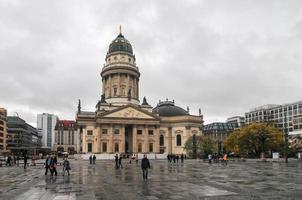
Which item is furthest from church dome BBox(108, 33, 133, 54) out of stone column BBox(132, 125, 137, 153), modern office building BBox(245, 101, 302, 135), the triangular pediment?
modern office building BBox(245, 101, 302, 135)

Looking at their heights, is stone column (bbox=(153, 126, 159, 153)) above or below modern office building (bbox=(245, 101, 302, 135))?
below

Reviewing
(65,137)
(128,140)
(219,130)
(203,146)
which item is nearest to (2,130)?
(128,140)

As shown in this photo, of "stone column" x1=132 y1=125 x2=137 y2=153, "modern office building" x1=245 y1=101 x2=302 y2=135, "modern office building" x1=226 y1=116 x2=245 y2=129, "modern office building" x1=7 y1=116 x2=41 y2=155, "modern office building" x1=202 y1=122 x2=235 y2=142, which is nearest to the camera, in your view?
"stone column" x1=132 y1=125 x2=137 y2=153

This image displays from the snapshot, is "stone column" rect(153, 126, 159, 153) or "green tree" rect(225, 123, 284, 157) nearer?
"green tree" rect(225, 123, 284, 157)

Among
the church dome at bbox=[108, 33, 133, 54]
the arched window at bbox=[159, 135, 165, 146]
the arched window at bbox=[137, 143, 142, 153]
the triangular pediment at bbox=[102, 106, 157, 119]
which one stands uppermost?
the church dome at bbox=[108, 33, 133, 54]

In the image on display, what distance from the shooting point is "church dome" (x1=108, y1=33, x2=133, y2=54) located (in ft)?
362

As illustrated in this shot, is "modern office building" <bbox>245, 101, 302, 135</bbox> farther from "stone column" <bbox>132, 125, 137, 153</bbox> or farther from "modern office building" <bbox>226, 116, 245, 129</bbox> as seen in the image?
"stone column" <bbox>132, 125, 137, 153</bbox>

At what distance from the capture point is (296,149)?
84.6 metres

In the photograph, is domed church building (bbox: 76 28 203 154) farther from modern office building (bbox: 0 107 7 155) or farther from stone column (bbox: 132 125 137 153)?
modern office building (bbox: 0 107 7 155)

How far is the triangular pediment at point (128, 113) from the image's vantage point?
95625 mm

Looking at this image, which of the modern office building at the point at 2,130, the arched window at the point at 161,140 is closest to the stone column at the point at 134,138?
the arched window at the point at 161,140

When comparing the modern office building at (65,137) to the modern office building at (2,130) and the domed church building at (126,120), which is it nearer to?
the modern office building at (2,130)

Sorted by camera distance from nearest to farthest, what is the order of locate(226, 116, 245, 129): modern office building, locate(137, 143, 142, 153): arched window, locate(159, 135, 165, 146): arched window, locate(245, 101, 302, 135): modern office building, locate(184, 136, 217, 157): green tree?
locate(184, 136, 217, 157): green tree < locate(137, 143, 142, 153): arched window < locate(159, 135, 165, 146): arched window < locate(245, 101, 302, 135): modern office building < locate(226, 116, 245, 129): modern office building

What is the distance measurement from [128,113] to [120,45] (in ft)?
83.1
